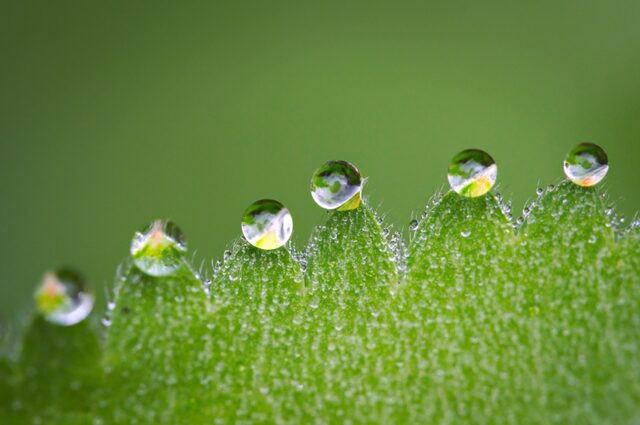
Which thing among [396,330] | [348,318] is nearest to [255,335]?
[348,318]

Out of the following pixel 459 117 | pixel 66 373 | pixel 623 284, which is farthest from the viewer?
pixel 459 117

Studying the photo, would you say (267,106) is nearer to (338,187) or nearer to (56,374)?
(338,187)

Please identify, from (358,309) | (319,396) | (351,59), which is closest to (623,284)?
(358,309)

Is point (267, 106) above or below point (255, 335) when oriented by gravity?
above

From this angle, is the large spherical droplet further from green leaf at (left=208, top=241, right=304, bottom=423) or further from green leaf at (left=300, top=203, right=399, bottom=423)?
green leaf at (left=208, top=241, right=304, bottom=423)

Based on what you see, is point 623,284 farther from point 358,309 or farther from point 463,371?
point 358,309

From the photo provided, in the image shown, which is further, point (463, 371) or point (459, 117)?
point (459, 117)

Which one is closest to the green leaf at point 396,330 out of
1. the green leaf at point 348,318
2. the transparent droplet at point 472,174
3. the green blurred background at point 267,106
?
the green leaf at point 348,318

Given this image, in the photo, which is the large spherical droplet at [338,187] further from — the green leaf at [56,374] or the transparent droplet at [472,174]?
the green leaf at [56,374]
